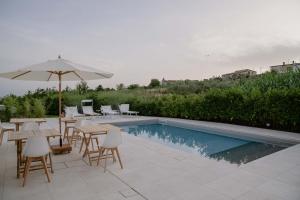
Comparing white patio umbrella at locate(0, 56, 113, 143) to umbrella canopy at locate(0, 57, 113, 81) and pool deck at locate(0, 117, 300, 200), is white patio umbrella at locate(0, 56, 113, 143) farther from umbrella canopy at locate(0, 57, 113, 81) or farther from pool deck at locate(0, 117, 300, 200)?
pool deck at locate(0, 117, 300, 200)

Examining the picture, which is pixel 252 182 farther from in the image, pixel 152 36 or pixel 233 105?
pixel 152 36

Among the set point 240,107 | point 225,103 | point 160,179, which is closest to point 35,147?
point 160,179

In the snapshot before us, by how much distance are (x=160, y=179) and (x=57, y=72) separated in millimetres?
4140

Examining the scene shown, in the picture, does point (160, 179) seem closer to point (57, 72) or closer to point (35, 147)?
point (35, 147)

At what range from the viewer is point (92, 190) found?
13.6 ft

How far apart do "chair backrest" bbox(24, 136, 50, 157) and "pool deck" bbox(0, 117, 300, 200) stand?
1.86 feet

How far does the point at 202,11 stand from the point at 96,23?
5.42m

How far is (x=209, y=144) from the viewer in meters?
8.97

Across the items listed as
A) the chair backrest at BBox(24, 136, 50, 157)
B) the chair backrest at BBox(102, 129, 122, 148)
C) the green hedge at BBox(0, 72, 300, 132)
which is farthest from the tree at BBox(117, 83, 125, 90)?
the chair backrest at BBox(24, 136, 50, 157)

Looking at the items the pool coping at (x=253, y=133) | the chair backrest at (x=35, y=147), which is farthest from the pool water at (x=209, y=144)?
the chair backrest at (x=35, y=147)

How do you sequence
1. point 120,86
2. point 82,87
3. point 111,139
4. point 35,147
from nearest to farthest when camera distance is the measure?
point 35,147
point 111,139
point 82,87
point 120,86

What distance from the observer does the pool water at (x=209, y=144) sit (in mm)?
7422

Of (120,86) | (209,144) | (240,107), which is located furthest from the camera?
(120,86)

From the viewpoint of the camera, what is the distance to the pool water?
24.3ft
